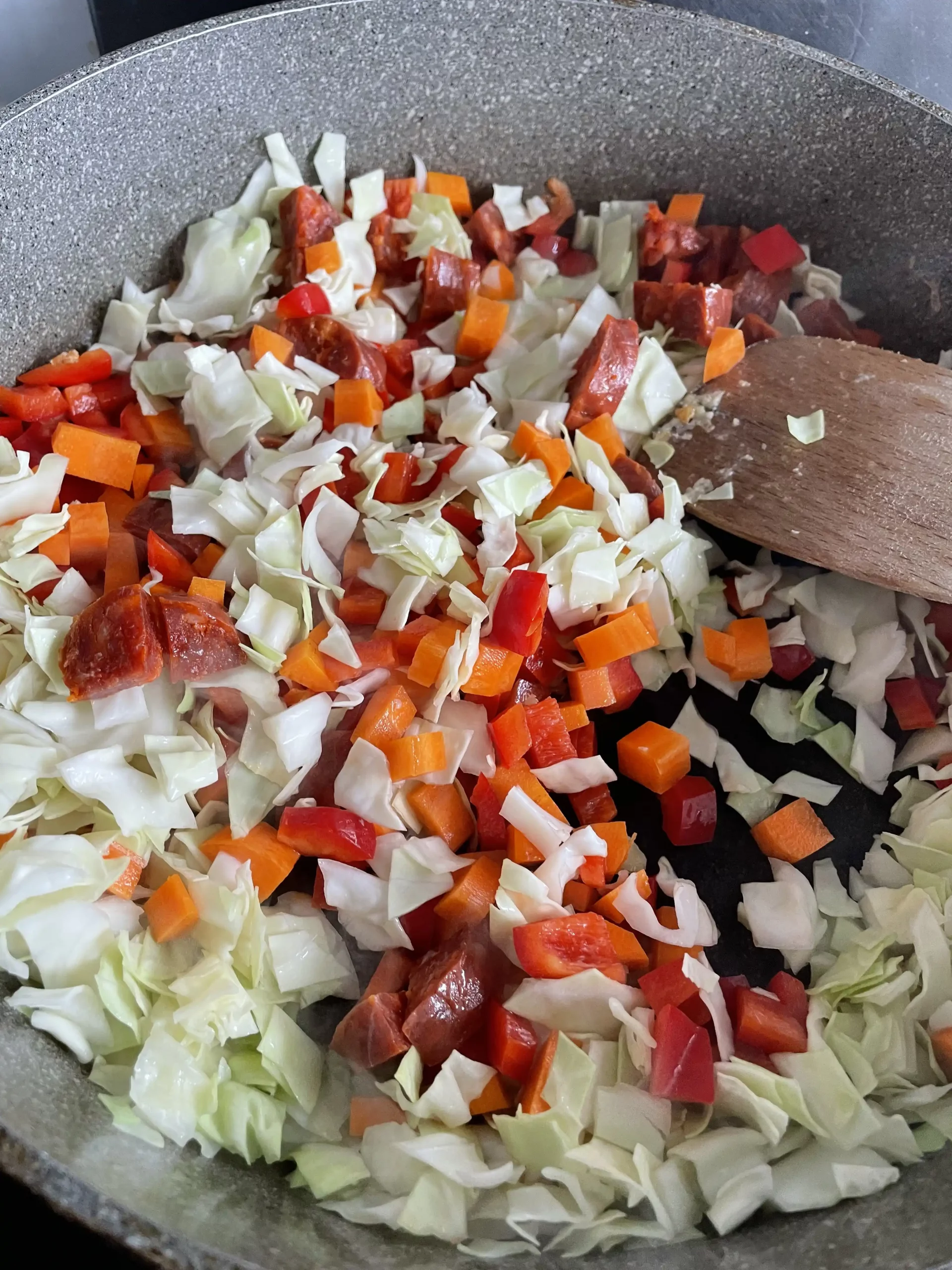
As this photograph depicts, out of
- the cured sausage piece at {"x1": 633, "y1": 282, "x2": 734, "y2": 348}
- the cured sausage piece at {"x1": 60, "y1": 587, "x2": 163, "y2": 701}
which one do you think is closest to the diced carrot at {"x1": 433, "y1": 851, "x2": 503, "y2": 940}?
the cured sausage piece at {"x1": 60, "y1": 587, "x2": 163, "y2": 701}

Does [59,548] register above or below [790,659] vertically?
above

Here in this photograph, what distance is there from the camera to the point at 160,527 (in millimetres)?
1743

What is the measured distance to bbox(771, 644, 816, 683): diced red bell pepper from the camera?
1.84 meters

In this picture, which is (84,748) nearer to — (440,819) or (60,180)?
(440,819)

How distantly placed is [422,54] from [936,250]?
3.54 feet

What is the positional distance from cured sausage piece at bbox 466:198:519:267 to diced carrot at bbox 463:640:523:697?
0.96m

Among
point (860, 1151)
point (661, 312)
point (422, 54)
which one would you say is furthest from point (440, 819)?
point (422, 54)

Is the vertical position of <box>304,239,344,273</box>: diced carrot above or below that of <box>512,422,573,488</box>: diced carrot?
above

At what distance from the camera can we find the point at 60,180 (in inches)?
69.2

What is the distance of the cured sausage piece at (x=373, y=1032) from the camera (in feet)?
4.50

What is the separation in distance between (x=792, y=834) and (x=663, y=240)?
1.22 m

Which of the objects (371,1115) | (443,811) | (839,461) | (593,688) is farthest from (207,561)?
(839,461)

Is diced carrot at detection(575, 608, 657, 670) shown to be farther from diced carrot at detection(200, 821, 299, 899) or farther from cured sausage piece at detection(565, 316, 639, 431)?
diced carrot at detection(200, 821, 299, 899)

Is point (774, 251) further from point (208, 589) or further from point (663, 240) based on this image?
point (208, 589)
